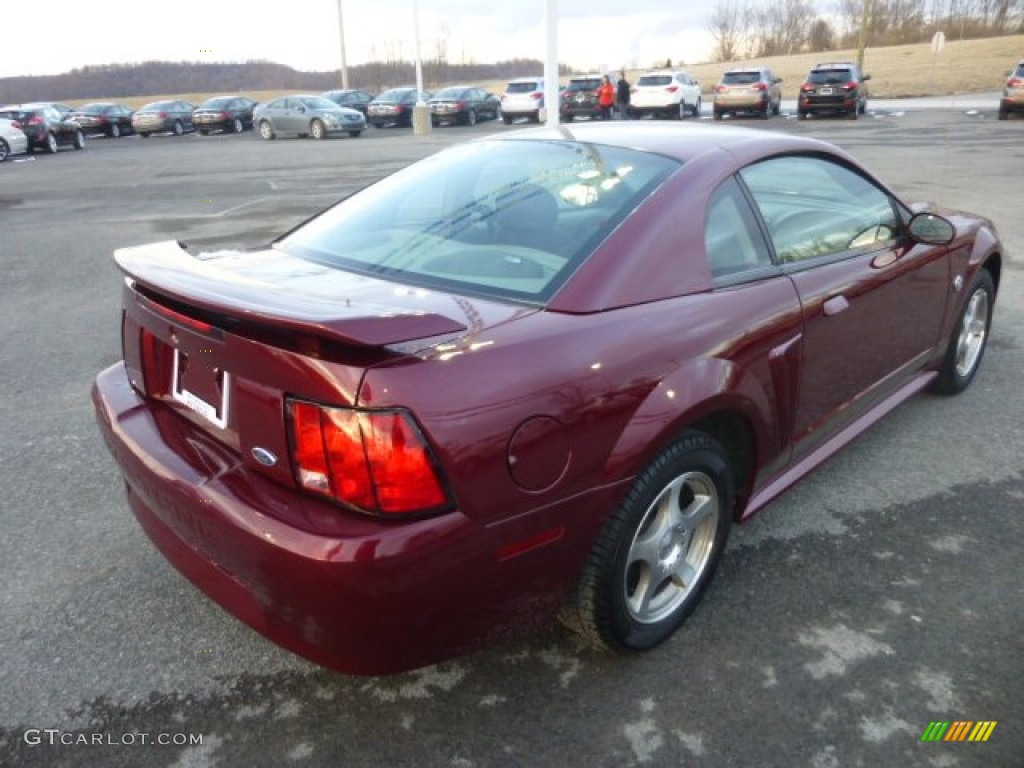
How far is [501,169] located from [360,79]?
89902mm

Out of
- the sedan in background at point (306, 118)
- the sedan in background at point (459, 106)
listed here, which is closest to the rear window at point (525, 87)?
the sedan in background at point (459, 106)

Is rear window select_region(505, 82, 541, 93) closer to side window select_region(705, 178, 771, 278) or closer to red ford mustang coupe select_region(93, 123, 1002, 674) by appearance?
red ford mustang coupe select_region(93, 123, 1002, 674)

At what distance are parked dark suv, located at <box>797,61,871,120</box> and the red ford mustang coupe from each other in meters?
27.9

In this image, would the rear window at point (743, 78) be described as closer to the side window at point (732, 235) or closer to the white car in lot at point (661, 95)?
the white car in lot at point (661, 95)

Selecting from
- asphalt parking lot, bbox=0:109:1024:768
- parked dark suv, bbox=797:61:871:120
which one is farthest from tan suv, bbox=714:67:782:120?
asphalt parking lot, bbox=0:109:1024:768

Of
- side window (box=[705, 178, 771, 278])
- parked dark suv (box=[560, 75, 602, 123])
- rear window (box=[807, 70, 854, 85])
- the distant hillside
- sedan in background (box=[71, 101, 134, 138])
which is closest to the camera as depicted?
side window (box=[705, 178, 771, 278])

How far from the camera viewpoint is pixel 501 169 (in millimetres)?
2994

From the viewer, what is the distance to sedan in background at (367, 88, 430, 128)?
3478 cm

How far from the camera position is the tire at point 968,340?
416 cm

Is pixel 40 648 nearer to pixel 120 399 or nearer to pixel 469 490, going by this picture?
pixel 120 399

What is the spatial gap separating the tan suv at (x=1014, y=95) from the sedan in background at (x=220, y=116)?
28868mm

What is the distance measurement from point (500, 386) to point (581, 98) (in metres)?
31.7

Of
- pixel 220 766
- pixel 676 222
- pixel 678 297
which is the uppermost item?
pixel 676 222

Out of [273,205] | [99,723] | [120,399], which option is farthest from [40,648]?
[273,205]
